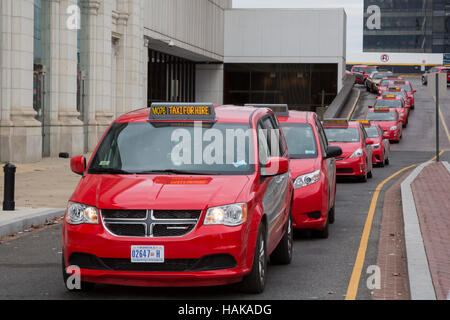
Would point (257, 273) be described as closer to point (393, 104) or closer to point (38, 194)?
point (38, 194)

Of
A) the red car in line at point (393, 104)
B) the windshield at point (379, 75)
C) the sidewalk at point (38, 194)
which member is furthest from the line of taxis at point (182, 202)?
the windshield at point (379, 75)

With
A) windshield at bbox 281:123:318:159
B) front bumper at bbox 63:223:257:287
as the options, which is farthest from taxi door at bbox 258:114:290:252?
windshield at bbox 281:123:318:159

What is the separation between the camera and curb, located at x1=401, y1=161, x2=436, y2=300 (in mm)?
7759

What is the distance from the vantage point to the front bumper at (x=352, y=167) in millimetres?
22281

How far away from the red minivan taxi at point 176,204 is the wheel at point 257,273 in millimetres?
10

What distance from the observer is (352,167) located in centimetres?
2230

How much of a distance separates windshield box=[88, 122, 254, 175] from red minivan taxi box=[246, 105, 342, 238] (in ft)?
11.1

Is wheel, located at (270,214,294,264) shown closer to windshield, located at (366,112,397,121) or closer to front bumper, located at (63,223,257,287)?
front bumper, located at (63,223,257,287)

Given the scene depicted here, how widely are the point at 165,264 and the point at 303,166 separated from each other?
5247 mm

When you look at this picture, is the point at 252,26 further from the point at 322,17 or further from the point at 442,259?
the point at 442,259

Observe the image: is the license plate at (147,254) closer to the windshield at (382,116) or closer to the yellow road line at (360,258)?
the yellow road line at (360,258)

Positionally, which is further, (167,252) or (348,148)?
(348,148)

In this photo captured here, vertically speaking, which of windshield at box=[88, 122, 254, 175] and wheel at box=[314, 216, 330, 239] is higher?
windshield at box=[88, 122, 254, 175]

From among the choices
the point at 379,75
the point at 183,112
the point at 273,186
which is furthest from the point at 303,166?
the point at 379,75
